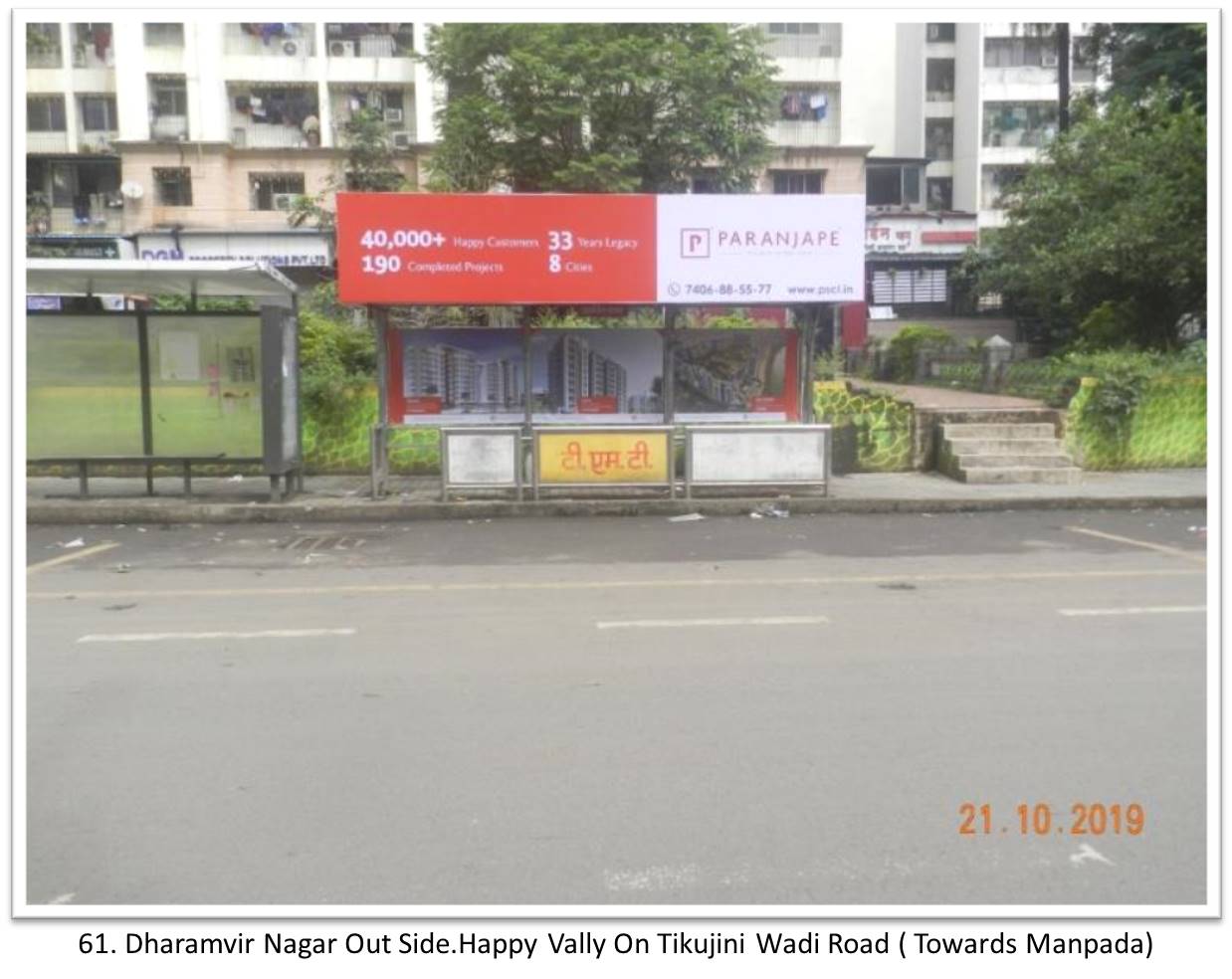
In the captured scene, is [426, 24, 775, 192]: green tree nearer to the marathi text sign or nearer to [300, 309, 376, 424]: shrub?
[300, 309, 376, 424]: shrub

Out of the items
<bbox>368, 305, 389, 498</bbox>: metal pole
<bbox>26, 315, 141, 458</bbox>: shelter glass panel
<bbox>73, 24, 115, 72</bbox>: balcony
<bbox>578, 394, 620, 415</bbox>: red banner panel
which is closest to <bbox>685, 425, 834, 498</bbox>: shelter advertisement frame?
<bbox>578, 394, 620, 415</bbox>: red banner panel

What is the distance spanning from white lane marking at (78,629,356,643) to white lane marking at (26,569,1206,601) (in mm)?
1257

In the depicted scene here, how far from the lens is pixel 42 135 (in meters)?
37.3

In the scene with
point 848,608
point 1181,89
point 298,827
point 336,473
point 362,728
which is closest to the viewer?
point 298,827

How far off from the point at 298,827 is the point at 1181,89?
2756cm

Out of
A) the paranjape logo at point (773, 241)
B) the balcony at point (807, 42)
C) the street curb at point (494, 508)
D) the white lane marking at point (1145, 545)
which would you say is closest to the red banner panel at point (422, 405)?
the street curb at point (494, 508)

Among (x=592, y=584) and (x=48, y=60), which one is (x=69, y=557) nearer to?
(x=592, y=584)

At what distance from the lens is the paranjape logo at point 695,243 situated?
1330cm

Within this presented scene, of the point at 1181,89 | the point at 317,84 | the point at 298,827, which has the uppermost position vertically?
the point at 317,84

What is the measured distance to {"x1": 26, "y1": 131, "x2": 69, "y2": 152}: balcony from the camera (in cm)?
3694

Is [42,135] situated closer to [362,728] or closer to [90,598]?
[90,598]

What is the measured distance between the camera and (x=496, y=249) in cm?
1322

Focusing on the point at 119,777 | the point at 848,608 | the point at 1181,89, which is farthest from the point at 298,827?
the point at 1181,89

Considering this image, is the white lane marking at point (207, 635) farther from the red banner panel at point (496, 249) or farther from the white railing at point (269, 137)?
the white railing at point (269, 137)
